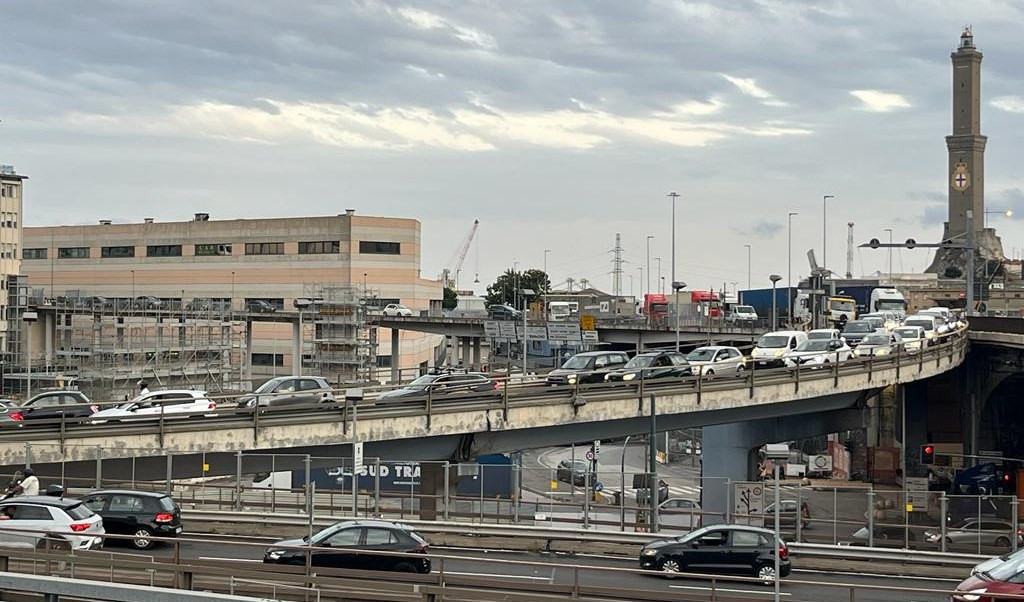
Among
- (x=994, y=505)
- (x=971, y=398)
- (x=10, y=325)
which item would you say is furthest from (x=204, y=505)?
(x=10, y=325)

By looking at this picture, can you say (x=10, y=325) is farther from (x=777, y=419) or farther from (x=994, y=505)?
(x=994, y=505)

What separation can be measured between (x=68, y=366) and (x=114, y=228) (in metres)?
37.0

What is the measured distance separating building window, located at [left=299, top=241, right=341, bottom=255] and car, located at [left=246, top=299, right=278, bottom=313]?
591 cm

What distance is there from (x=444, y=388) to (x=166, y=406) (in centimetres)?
1059

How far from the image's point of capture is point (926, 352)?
61.1m

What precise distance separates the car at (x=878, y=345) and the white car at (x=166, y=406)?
31477mm

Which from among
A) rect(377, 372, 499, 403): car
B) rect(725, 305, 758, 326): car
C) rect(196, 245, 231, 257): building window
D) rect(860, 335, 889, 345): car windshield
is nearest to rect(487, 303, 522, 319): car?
rect(725, 305, 758, 326): car

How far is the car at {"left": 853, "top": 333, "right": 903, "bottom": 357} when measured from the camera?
58.6m

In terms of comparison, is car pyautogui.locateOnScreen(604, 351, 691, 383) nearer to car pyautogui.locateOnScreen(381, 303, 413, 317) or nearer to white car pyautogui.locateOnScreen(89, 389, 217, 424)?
white car pyautogui.locateOnScreen(89, 389, 217, 424)

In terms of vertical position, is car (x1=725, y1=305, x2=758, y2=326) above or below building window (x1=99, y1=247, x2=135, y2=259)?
below

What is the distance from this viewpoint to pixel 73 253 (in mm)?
131375

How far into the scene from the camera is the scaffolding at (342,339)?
98.2 m

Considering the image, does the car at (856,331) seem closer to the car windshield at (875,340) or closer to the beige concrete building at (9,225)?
the car windshield at (875,340)

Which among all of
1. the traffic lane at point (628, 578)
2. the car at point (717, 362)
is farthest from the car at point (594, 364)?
the traffic lane at point (628, 578)
